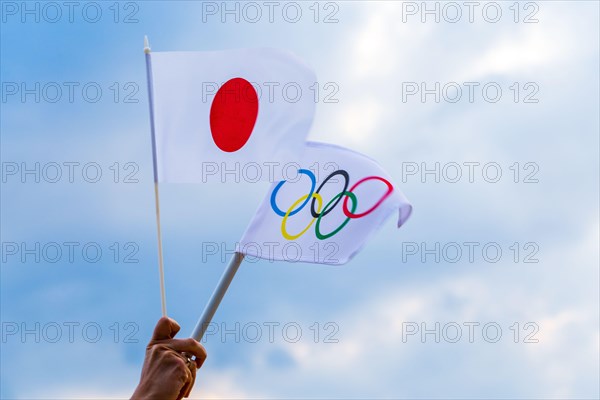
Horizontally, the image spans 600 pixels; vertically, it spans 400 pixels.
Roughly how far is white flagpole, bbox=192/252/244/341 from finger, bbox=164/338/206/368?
791mm

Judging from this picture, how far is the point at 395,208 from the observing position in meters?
6.27

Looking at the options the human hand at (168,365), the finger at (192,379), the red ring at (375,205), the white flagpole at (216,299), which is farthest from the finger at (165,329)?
the red ring at (375,205)

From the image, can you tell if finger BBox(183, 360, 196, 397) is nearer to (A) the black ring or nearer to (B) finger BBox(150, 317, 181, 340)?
(B) finger BBox(150, 317, 181, 340)

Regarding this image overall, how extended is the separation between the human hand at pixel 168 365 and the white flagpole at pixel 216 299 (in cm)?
79

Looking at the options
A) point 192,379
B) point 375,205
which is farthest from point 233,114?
point 192,379

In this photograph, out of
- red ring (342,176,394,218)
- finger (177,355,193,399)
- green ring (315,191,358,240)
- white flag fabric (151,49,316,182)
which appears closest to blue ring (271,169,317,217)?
green ring (315,191,358,240)

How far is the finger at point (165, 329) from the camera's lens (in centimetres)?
350

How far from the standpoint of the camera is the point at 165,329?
11.5 feet

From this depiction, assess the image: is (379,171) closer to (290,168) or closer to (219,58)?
(290,168)

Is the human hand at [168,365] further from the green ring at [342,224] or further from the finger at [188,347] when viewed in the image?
the green ring at [342,224]

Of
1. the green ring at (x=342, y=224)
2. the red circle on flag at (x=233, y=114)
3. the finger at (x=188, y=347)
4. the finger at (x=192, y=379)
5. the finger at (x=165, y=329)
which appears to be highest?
the red circle on flag at (x=233, y=114)

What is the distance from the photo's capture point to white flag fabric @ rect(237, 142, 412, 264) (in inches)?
238

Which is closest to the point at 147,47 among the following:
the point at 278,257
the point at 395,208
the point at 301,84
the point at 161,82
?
the point at 161,82

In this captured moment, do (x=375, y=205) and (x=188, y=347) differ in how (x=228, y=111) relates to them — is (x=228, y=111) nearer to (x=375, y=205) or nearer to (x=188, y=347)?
(x=375, y=205)
